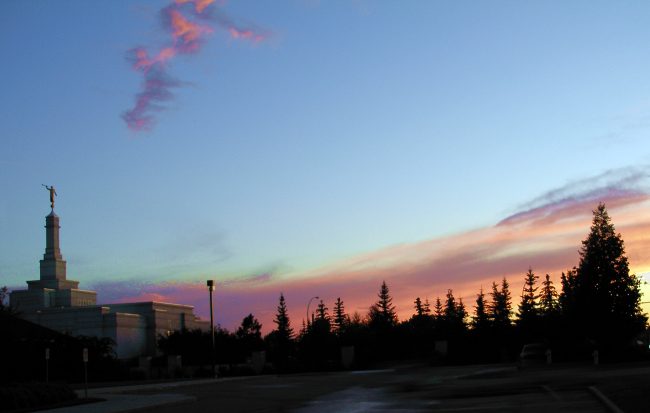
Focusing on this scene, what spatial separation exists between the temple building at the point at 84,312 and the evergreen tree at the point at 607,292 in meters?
50.4

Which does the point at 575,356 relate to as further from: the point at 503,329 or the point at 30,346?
the point at 30,346

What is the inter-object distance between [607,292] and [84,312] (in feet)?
183

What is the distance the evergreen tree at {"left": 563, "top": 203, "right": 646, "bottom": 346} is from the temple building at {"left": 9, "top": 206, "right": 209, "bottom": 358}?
50.4 metres

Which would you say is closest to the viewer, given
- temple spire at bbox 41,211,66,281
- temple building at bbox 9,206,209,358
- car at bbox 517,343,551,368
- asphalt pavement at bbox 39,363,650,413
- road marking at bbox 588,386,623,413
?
road marking at bbox 588,386,623,413

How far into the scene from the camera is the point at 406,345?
7012 centimetres

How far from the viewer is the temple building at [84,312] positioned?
86.3m

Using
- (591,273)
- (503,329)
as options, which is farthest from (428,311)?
(591,273)

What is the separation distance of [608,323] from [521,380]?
29647mm

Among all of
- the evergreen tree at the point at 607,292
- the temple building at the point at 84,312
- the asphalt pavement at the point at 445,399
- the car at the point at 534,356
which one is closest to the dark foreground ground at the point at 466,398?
the asphalt pavement at the point at 445,399

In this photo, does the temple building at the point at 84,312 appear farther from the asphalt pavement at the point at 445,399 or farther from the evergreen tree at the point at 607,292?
the asphalt pavement at the point at 445,399

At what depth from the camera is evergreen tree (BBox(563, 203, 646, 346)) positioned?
2188 inches

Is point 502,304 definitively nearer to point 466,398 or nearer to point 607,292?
point 607,292

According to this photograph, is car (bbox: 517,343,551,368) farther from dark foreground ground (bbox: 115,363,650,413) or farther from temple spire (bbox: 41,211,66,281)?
temple spire (bbox: 41,211,66,281)

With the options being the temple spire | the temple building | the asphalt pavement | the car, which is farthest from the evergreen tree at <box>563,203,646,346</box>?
the temple spire
